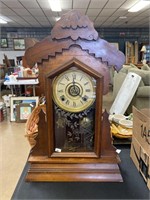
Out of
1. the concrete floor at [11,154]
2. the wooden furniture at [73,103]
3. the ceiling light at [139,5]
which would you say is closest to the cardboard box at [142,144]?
the wooden furniture at [73,103]

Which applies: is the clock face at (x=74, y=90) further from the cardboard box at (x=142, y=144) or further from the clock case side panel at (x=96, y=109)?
the cardboard box at (x=142, y=144)

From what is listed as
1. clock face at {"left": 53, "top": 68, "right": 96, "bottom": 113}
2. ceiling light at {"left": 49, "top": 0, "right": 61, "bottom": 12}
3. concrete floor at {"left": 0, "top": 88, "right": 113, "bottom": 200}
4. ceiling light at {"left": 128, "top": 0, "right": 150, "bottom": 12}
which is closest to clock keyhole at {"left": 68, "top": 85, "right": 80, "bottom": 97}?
→ clock face at {"left": 53, "top": 68, "right": 96, "bottom": 113}

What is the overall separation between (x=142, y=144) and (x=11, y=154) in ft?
6.65

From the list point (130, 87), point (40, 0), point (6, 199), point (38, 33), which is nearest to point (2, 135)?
point (6, 199)

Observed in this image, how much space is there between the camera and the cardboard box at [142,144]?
0.93 m

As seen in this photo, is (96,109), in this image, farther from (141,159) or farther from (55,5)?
(55,5)

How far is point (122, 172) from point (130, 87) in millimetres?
2710

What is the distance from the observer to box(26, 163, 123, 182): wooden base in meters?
0.96

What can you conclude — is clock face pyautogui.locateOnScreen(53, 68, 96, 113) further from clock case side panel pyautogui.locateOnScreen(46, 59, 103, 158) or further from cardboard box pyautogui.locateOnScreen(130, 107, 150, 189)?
cardboard box pyautogui.locateOnScreen(130, 107, 150, 189)

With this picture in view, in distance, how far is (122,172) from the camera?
102 centimetres

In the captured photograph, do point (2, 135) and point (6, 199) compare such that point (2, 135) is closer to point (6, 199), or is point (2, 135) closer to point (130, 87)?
point (6, 199)

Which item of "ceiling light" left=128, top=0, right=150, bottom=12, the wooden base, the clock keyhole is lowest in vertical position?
the wooden base

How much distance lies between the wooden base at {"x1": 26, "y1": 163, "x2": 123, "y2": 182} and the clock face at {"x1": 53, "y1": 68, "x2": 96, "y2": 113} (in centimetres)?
27

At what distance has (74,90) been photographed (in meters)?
1.00
